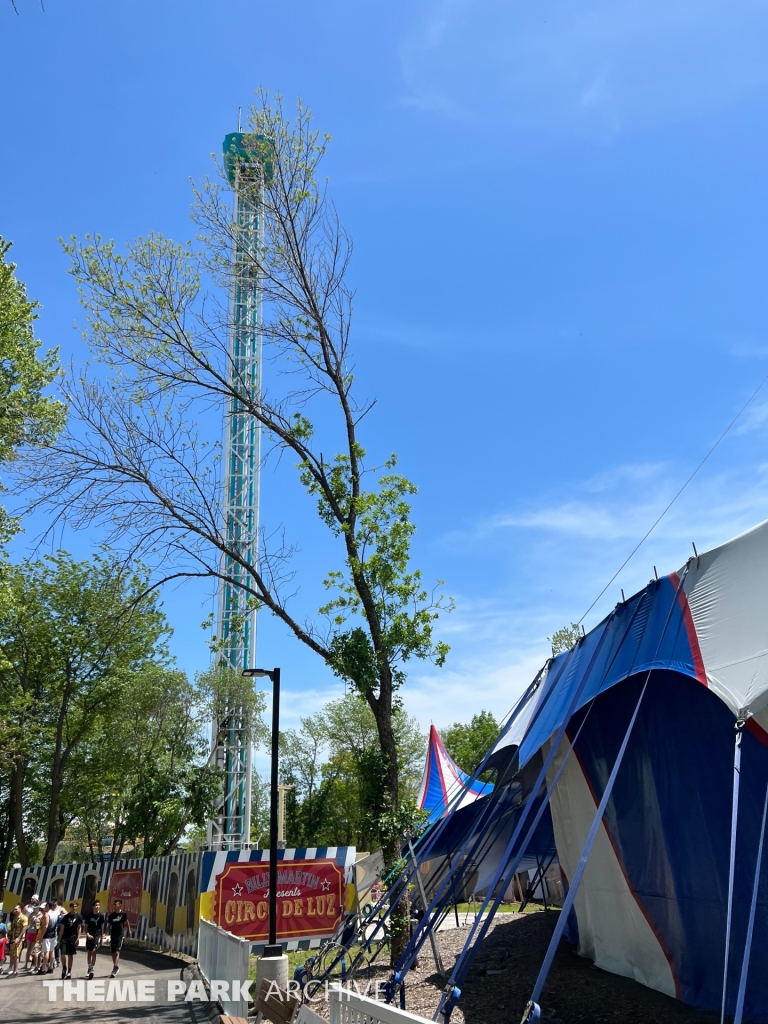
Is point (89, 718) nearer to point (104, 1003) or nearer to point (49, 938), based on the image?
point (49, 938)

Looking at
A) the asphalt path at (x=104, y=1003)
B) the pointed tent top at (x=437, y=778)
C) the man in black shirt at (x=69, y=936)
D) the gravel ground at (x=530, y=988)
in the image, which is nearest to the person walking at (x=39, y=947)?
the asphalt path at (x=104, y=1003)

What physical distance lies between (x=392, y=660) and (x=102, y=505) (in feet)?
19.8

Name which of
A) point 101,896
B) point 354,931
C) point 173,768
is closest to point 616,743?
point 354,931

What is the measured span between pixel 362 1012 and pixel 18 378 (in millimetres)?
14898

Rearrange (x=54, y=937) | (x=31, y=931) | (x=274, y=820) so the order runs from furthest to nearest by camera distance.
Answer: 1. (x=31, y=931)
2. (x=54, y=937)
3. (x=274, y=820)

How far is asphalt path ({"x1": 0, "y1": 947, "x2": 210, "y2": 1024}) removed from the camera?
427 inches

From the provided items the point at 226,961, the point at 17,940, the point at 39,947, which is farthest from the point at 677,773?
the point at 17,940

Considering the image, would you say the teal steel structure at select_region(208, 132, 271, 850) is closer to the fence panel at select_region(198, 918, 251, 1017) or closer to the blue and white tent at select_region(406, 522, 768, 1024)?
the fence panel at select_region(198, 918, 251, 1017)

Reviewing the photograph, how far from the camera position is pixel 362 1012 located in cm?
579

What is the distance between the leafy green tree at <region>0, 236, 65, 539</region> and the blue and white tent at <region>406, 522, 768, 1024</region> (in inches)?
448

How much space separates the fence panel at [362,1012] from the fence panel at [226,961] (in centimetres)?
346

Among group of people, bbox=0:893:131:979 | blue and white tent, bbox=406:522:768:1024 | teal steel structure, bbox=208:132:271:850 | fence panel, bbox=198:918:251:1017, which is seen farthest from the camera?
teal steel structure, bbox=208:132:271:850

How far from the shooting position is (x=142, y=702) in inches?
1383

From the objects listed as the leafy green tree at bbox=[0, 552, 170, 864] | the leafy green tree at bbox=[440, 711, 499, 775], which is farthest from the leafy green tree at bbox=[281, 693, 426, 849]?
the leafy green tree at bbox=[0, 552, 170, 864]
